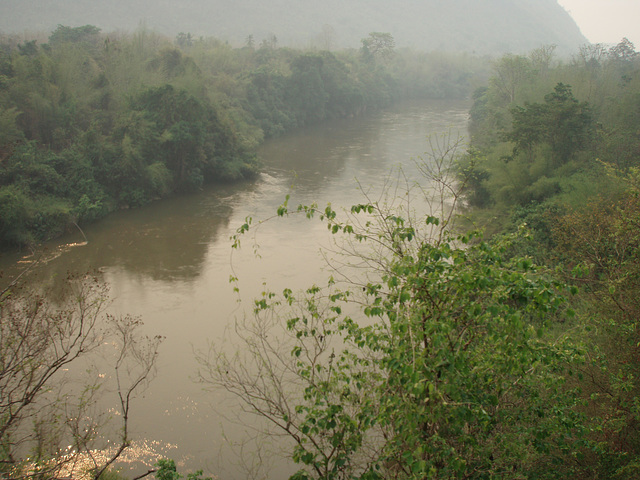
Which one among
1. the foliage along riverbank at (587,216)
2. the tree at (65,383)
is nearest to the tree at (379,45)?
the foliage along riverbank at (587,216)

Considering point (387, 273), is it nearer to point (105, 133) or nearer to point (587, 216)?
point (587, 216)

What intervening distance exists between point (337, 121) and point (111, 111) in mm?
25503

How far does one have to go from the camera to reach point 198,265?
17078 mm

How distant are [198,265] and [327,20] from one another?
434 ft

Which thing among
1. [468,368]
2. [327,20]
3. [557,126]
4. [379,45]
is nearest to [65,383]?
[468,368]

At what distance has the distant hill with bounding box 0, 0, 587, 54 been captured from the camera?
95.8 meters

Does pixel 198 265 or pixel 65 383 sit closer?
pixel 65 383

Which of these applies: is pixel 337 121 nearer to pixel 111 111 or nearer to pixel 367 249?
pixel 111 111

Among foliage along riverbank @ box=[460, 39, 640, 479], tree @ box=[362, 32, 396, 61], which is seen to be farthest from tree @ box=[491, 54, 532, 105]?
tree @ box=[362, 32, 396, 61]

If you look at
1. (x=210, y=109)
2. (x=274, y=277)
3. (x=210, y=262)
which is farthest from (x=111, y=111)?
(x=274, y=277)

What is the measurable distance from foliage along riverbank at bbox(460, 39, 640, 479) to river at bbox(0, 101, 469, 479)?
2.80 metres

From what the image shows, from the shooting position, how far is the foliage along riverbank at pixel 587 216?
6.11 metres

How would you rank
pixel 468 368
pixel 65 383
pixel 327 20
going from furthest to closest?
1. pixel 327 20
2. pixel 65 383
3. pixel 468 368

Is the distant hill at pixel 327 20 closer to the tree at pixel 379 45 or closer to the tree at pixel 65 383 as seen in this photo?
the tree at pixel 379 45
